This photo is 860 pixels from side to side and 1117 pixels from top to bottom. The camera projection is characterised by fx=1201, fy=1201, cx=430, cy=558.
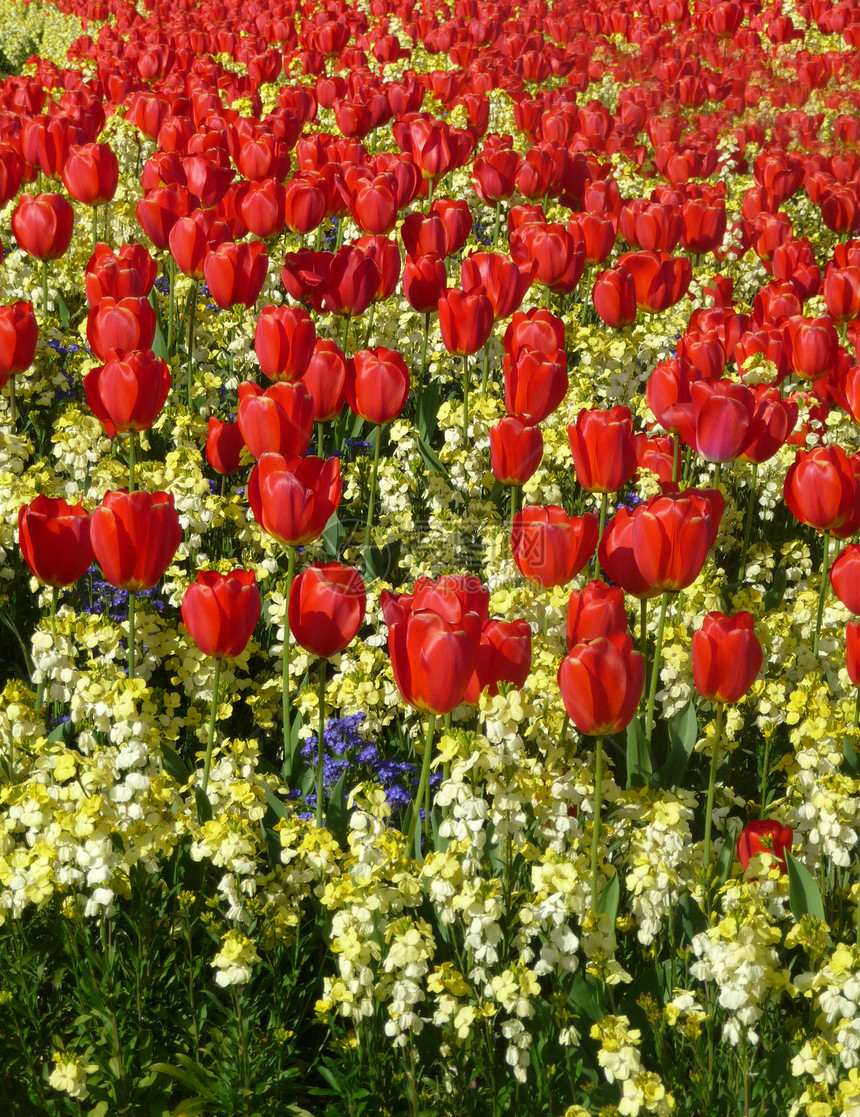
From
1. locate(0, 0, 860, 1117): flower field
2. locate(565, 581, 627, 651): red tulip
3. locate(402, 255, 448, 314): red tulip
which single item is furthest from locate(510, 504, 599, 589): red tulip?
locate(402, 255, 448, 314): red tulip

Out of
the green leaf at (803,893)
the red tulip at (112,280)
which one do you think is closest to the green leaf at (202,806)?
the green leaf at (803,893)

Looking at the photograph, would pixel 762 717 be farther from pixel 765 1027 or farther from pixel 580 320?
pixel 580 320

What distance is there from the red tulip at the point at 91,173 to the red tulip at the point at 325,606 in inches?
126

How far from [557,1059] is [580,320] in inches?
175

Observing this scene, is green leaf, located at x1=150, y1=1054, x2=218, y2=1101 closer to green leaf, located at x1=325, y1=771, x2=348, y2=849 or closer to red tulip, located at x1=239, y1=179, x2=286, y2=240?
green leaf, located at x1=325, y1=771, x2=348, y2=849

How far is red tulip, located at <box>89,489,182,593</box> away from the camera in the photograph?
2773 millimetres

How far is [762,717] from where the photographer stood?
324cm

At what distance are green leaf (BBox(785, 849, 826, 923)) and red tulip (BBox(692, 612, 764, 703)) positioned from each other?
0.39 meters

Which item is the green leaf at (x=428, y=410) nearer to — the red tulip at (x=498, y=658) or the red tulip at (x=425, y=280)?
the red tulip at (x=425, y=280)

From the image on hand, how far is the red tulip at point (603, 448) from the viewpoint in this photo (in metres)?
3.19

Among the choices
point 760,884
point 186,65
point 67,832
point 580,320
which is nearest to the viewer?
point 67,832

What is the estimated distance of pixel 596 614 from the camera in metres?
2.57

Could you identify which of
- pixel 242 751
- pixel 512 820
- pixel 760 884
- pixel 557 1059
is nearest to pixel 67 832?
pixel 242 751

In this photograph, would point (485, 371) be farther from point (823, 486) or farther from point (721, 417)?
point (823, 486)
